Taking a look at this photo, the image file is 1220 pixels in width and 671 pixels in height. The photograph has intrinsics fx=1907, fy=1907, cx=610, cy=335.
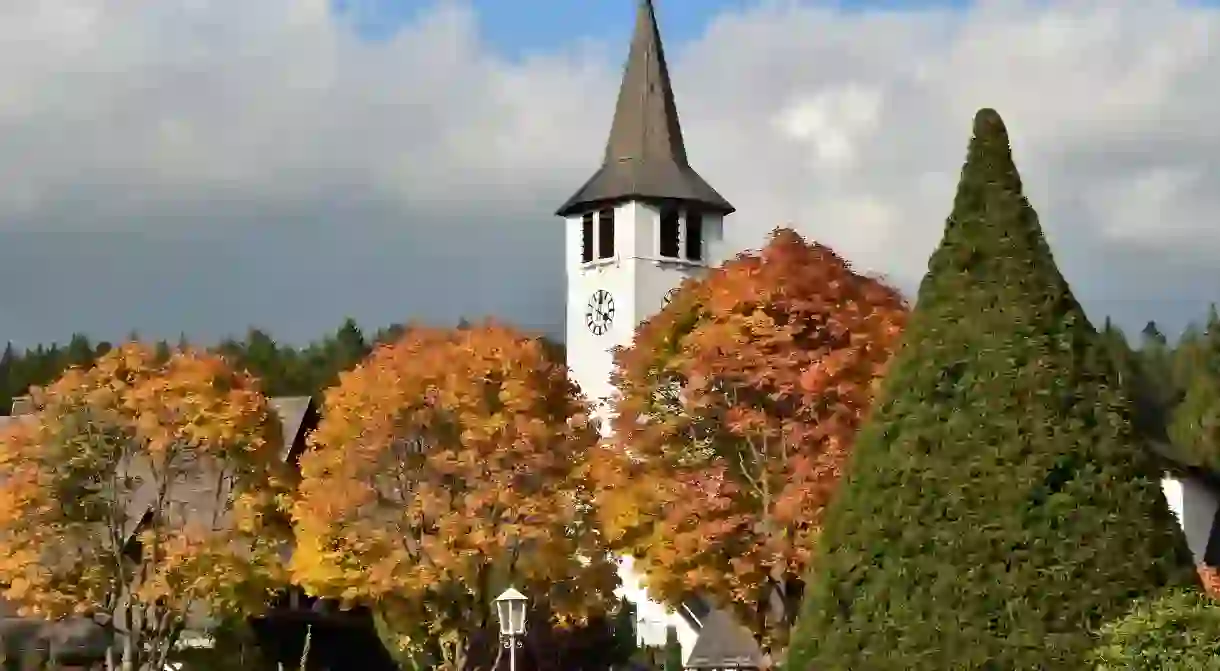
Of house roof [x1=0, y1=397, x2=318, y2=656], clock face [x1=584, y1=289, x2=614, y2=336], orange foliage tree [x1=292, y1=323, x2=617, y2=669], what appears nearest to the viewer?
orange foliage tree [x1=292, y1=323, x2=617, y2=669]

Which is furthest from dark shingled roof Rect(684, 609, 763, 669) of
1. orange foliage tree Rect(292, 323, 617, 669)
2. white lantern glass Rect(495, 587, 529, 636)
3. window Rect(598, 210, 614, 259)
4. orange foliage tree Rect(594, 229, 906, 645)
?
window Rect(598, 210, 614, 259)

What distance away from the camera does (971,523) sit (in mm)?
17016

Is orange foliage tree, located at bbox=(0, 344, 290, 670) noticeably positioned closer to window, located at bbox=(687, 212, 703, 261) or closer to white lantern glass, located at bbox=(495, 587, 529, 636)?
white lantern glass, located at bbox=(495, 587, 529, 636)

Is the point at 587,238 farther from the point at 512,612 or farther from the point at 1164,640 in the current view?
the point at 1164,640

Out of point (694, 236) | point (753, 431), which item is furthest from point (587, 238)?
point (753, 431)

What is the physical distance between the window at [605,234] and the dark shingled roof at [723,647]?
24465 millimetres

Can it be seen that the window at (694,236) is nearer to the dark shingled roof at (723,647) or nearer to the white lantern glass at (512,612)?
the dark shingled roof at (723,647)

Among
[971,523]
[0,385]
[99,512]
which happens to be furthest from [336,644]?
[0,385]

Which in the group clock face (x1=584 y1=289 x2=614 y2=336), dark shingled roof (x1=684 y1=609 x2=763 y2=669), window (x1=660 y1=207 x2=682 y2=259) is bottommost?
dark shingled roof (x1=684 y1=609 x2=763 y2=669)

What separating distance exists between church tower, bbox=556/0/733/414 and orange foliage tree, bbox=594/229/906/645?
29116mm

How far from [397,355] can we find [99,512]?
7908 millimetres

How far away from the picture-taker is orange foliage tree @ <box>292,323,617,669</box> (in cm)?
4284

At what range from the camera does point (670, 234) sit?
7088cm

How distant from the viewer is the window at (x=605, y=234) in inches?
2820
